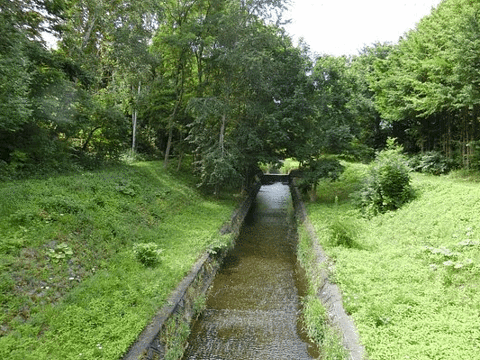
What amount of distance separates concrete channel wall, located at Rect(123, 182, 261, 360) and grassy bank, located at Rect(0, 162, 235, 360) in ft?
0.59

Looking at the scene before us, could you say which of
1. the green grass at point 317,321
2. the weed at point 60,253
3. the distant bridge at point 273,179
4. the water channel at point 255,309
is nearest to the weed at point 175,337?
the water channel at point 255,309

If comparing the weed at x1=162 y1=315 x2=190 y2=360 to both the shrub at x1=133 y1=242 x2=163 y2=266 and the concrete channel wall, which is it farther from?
the shrub at x1=133 y1=242 x2=163 y2=266

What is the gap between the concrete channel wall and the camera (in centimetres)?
574

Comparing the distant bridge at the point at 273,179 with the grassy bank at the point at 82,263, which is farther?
the distant bridge at the point at 273,179

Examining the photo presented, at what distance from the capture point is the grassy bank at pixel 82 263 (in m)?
5.52

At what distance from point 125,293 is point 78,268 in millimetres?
1519

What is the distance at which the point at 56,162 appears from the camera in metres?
13.2

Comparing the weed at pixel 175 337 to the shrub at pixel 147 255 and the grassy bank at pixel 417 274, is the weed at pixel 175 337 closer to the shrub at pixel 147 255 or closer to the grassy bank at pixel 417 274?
the shrub at pixel 147 255

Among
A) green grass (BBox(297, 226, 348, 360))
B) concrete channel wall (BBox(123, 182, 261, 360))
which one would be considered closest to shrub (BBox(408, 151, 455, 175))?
green grass (BBox(297, 226, 348, 360))

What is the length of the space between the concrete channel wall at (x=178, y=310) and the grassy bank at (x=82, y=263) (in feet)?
0.59

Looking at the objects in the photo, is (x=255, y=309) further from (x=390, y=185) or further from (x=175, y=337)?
(x=390, y=185)

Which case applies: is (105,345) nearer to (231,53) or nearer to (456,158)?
(231,53)

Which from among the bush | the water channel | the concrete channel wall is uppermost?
the bush

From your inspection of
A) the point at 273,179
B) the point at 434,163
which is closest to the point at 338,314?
the point at 434,163
